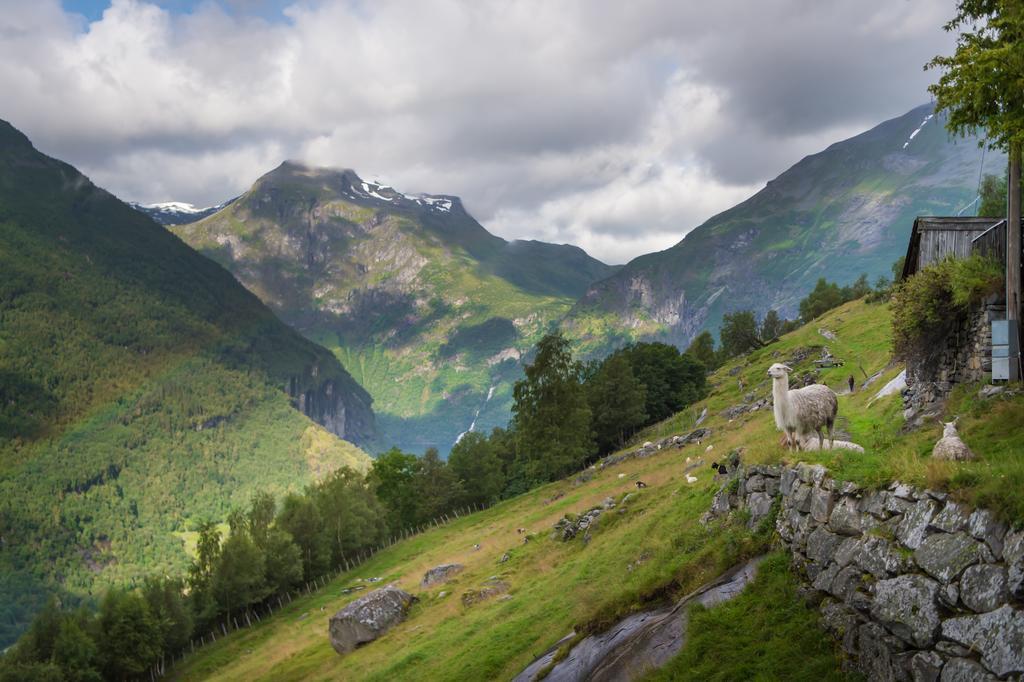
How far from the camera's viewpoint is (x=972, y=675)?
9266 millimetres

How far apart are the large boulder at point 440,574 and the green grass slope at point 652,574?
96 centimetres

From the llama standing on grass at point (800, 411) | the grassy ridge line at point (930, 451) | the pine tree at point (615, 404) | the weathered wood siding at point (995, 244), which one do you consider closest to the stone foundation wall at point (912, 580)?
the grassy ridge line at point (930, 451)

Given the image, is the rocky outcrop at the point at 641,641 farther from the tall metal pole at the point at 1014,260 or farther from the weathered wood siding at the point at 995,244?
the weathered wood siding at the point at 995,244

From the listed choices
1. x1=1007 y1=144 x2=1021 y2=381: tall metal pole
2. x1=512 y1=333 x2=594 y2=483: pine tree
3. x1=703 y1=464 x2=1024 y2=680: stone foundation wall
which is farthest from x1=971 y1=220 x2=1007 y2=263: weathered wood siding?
x1=512 y1=333 x2=594 y2=483: pine tree

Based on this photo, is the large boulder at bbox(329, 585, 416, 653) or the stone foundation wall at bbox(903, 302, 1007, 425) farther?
the large boulder at bbox(329, 585, 416, 653)

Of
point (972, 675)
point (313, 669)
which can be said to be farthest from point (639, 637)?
point (313, 669)

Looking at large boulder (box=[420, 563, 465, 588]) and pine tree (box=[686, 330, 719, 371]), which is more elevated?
pine tree (box=[686, 330, 719, 371])

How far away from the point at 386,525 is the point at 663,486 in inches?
3003

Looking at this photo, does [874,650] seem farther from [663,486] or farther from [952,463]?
[663,486]

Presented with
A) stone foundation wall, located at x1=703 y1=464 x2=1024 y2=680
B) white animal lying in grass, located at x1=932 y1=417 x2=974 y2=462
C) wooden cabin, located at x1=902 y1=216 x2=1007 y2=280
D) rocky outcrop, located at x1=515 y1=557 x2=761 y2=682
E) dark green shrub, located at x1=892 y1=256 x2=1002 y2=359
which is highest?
wooden cabin, located at x1=902 y1=216 x2=1007 y2=280

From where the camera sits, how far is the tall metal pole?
18562 mm

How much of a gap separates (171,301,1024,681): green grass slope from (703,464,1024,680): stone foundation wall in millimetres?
437

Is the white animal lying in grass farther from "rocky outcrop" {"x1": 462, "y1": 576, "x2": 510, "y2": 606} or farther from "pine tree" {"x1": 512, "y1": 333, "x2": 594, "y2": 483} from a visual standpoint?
"pine tree" {"x1": 512, "y1": 333, "x2": 594, "y2": 483}

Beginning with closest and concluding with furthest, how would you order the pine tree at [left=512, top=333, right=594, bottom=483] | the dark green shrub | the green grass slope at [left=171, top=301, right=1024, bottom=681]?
the green grass slope at [left=171, top=301, right=1024, bottom=681]
the dark green shrub
the pine tree at [left=512, top=333, right=594, bottom=483]
